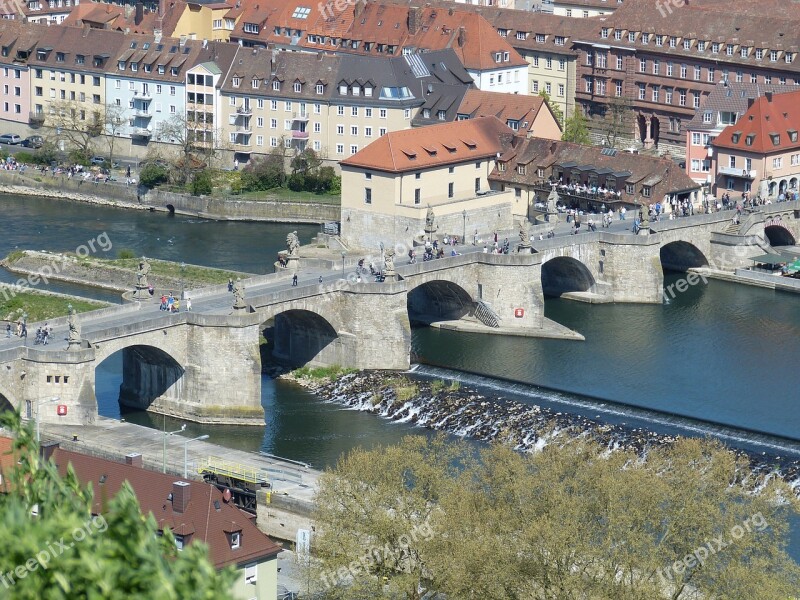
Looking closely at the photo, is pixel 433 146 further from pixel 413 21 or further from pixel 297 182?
pixel 413 21

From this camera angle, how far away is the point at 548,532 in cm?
5791

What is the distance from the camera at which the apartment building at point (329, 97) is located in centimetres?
14750

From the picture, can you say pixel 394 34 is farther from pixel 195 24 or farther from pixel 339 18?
pixel 195 24

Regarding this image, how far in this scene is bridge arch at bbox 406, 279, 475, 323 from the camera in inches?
4454

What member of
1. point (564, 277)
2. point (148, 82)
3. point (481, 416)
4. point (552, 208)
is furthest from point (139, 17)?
point (481, 416)

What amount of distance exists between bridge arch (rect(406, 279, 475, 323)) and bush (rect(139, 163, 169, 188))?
4159 centimetres

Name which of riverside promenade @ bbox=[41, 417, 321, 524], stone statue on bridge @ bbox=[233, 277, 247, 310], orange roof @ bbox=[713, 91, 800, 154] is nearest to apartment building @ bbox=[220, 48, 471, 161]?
orange roof @ bbox=[713, 91, 800, 154]

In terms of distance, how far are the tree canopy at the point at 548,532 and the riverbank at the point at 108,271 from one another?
183 feet

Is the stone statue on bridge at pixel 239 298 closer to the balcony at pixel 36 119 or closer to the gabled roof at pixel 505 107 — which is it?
the gabled roof at pixel 505 107

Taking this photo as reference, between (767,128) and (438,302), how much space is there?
104 feet

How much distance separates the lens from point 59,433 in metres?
86.5

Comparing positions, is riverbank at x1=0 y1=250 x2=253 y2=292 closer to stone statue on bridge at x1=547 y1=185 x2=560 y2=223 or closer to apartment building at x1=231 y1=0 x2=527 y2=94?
stone statue on bridge at x1=547 y1=185 x2=560 y2=223

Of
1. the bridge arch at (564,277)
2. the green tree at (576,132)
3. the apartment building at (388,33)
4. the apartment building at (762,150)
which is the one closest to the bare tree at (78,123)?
the apartment building at (388,33)

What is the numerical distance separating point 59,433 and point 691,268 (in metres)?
53.8
